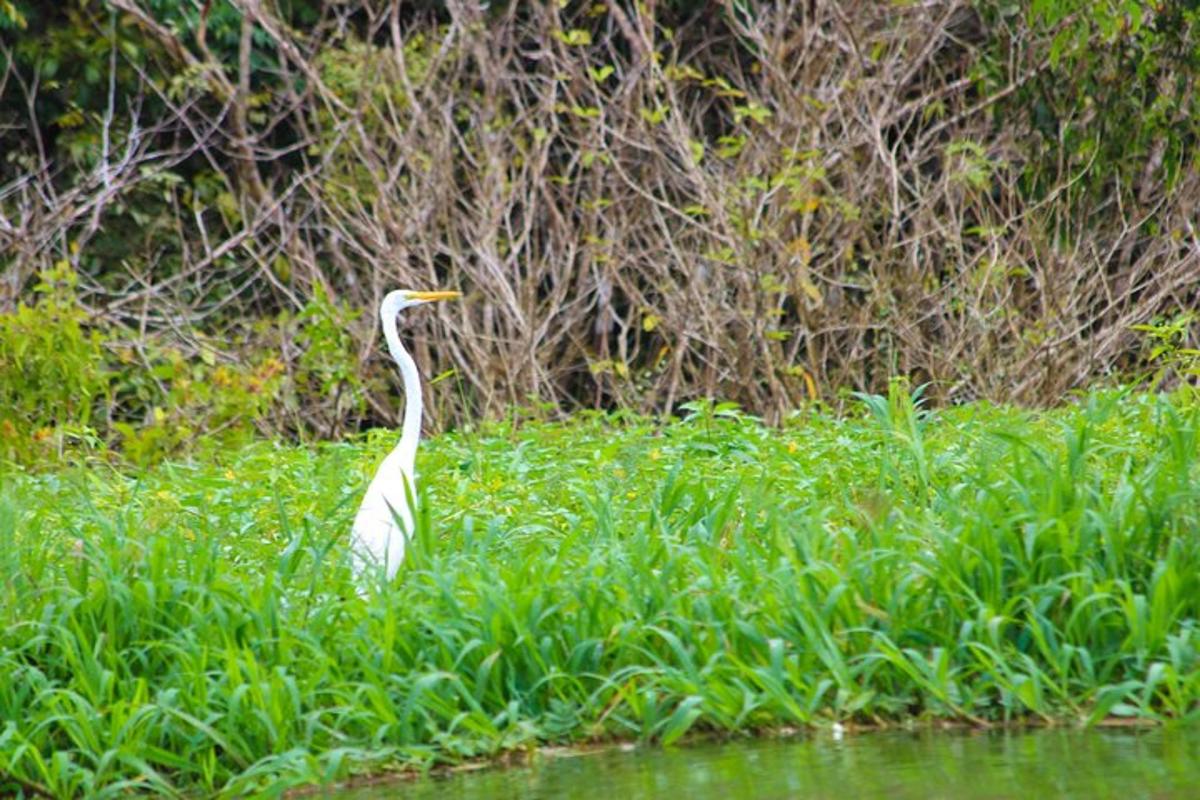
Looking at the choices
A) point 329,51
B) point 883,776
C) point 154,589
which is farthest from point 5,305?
point 883,776

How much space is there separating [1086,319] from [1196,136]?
130 cm

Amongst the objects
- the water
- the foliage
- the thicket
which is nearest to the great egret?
the water

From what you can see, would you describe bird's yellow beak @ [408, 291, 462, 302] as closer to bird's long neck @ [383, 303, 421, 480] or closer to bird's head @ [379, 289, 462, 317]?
bird's head @ [379, 289, 462, 317]

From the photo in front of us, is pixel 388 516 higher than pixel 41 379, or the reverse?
pixel 388 516

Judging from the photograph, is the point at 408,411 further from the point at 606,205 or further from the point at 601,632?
the point at 606,205

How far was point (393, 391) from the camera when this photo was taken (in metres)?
11.9

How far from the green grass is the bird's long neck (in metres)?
0.56

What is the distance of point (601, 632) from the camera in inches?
196

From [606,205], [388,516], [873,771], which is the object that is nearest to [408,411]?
[388,516]

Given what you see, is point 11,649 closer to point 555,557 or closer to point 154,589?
point 154,589

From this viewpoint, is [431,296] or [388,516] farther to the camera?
[431,296]

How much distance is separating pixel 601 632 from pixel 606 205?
650 cm

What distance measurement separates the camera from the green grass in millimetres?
4648

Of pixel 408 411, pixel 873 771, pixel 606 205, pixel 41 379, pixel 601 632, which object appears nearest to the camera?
pixel 873 771
